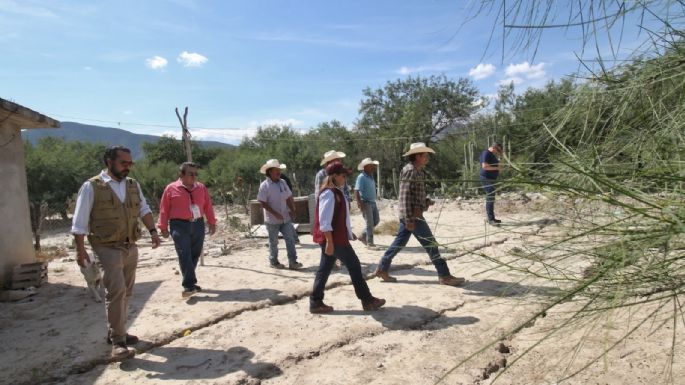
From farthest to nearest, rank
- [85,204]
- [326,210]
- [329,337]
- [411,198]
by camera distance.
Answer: [411,198], [326,210], [329,337], [85,204]

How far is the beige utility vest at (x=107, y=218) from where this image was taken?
3.30m

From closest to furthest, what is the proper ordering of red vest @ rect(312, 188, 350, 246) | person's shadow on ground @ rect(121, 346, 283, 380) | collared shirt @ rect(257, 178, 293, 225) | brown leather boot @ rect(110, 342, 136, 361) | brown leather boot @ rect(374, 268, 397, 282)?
person's shadow on ground @ rect(121, 346, 283, 380), brown leather boot @ rect(110, 342, 136, 361), red vest @ rect(312, 188, 350, 246), brown leather boot @ rect(374, 268, 397, 282), collared shirt @ rect(257, 178, 293, 225)

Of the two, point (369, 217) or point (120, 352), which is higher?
point (369, 217)

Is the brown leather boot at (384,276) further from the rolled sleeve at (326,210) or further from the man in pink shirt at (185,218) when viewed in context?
the man in pink shirt at (185,218)

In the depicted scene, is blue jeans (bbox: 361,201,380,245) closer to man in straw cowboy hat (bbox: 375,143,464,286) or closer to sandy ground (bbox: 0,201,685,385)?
sandy ground (bbox: 0,201,685,385)

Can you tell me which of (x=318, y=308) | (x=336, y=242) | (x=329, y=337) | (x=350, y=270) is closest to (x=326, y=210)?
(x=336, y=242)

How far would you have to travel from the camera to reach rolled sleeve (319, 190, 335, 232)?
154 inches

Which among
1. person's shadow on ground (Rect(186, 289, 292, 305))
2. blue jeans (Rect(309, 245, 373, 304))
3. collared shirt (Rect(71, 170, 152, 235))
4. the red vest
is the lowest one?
person's shadow on ground (Rect(186, 289, 292, 305))

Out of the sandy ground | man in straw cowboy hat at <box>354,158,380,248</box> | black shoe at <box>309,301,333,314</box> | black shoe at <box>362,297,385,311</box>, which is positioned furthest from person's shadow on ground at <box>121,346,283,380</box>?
man in straw cowboy hat at <box>354,158,380,248</box>

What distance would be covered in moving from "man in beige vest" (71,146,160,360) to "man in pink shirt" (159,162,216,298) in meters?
1.31

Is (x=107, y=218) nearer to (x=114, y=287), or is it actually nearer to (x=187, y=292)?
(x=114, y=287)

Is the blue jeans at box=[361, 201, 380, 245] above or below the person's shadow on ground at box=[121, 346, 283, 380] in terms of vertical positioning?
above

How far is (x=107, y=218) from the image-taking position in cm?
332

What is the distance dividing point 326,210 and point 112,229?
67.4 inches
